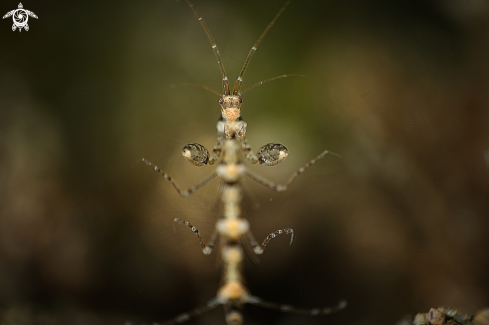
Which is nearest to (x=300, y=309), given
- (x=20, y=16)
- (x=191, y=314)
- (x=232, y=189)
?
(x=191, y=314)

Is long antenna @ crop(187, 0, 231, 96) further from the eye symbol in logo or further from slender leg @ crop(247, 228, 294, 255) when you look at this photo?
the eye symbol in logo

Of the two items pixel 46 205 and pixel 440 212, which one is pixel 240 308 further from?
pixel 46 205

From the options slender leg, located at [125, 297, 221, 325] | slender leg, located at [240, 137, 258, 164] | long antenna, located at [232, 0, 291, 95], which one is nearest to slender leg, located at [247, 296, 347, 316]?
slender leg, located at [125, 297, 221, 325]

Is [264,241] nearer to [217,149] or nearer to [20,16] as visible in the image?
[217,149]

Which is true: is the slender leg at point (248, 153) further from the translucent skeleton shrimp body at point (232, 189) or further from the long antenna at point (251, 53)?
the long antenna at point (251, 53)

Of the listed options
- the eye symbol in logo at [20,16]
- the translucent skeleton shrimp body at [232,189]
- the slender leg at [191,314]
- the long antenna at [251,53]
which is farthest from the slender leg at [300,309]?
the eye symbol in logo at [20,16]

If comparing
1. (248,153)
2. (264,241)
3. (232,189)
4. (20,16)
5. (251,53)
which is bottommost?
(264,241)
